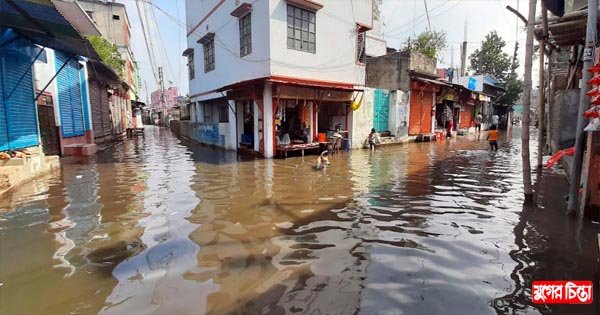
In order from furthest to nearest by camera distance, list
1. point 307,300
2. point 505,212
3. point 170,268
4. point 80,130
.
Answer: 1. point 80,130
2. point 505,212
3. point 170,268
4. point 307,300

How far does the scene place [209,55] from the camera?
21516 millimetres

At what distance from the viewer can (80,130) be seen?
53.2 ft

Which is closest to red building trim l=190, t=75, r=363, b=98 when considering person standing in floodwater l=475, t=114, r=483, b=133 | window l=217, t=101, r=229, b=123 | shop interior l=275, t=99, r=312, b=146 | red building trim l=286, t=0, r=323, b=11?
shop interior l=275, t=99, r=312, b=146

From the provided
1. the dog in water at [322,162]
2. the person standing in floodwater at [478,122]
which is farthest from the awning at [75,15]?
the person standing in floodwater at [478,122]

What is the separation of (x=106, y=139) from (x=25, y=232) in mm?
20012

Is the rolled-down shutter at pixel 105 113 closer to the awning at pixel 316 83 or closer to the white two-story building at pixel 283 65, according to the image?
the white two-story building at pixel 283 65

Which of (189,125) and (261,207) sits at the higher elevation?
(189,125)

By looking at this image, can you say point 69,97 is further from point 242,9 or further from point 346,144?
point 346,144

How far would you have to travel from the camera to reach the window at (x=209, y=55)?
2072cm

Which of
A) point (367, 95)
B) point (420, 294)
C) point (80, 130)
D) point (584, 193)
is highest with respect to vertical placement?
point (367, 95)

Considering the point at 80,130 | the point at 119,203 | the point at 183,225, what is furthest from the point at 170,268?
the point at 80,130

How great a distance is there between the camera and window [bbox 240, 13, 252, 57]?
15344 mm

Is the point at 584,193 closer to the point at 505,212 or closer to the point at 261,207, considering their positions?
the point at 505,212

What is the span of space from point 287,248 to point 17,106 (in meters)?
10.9
